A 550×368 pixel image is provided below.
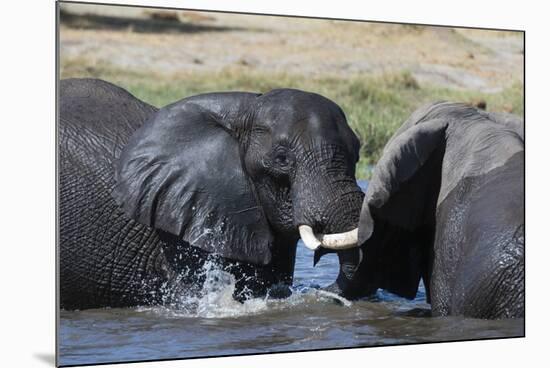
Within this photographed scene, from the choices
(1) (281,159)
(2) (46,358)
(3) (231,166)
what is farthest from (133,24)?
(2) (46,358)

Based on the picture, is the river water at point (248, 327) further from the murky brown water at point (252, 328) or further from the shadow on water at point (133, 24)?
the shadow on water at point (133, 24)

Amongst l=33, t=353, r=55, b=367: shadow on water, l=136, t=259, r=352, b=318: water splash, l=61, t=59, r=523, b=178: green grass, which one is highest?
l=61, t=59, r=523, b=178: green grass

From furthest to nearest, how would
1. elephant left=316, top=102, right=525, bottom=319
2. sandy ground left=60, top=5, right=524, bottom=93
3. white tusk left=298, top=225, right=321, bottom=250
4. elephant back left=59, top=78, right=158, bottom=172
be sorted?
sandy ground left=60, top=5, right=524, bottom=93 → elephant back left=59, top=78, right=158, bottom=172 → white tusk left=298, top=225, right=321, bottom=250 → elephant left=316, top=102, right=525, bottom=319

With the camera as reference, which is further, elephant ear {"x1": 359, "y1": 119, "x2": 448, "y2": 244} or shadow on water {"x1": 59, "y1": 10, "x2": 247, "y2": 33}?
shadow on water {"x1": 59, "y1": 10, "x2": 247, "y2": 33}

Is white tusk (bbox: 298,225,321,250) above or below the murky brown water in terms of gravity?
above

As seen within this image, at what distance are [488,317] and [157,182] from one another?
1.72 metres

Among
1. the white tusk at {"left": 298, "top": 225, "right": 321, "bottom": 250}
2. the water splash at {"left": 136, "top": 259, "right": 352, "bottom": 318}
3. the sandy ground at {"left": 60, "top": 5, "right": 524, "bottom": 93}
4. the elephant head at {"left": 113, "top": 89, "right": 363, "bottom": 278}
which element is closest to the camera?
the white tusk at {"left": 298, "top": 225, "right": 321, "bottom": 250}

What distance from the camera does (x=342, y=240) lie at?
24.2 feet

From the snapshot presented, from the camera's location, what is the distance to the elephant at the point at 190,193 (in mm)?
7742

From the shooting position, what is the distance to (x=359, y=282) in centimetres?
768

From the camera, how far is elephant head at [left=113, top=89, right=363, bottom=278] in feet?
25.2

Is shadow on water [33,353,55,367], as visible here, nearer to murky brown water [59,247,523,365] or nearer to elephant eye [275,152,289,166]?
murky brown water [59,247,523,365]

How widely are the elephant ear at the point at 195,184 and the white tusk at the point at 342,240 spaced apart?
1.76 feet

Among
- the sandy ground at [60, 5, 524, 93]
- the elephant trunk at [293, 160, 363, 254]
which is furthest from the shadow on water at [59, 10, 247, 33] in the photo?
the elephant trunk at [293, 160, 363, 254]
